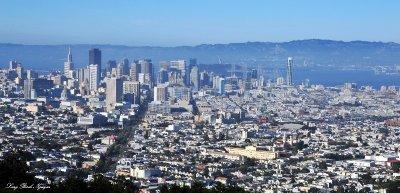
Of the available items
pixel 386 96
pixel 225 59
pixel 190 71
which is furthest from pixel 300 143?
pixel 225 59

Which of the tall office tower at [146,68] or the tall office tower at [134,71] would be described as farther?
the tall office tower at [146,68]

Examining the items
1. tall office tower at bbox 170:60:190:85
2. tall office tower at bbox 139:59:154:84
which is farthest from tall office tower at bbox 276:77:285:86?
tall office tower at bbox 139:59:154:84

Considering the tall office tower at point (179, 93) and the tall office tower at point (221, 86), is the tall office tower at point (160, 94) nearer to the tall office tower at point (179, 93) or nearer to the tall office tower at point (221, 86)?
the tall office tower at point (179, 93)

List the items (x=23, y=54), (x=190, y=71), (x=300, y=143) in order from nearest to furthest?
1. (x=300, y=143)
2. (x=190, y=71)
3. (x=23, y=54)

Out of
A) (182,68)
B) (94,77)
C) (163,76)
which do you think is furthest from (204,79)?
(94,77)

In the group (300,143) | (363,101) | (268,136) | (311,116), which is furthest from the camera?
(363,101)

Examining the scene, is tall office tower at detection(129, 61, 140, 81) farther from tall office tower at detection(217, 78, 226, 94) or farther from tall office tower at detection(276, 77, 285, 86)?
tall office tower at detection(276, 77, 285, 86)

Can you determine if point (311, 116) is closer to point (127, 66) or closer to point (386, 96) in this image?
point (386, 96)

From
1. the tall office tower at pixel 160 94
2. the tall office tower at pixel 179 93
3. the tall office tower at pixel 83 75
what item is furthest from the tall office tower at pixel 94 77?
the tall office tower at pixel 160 94
